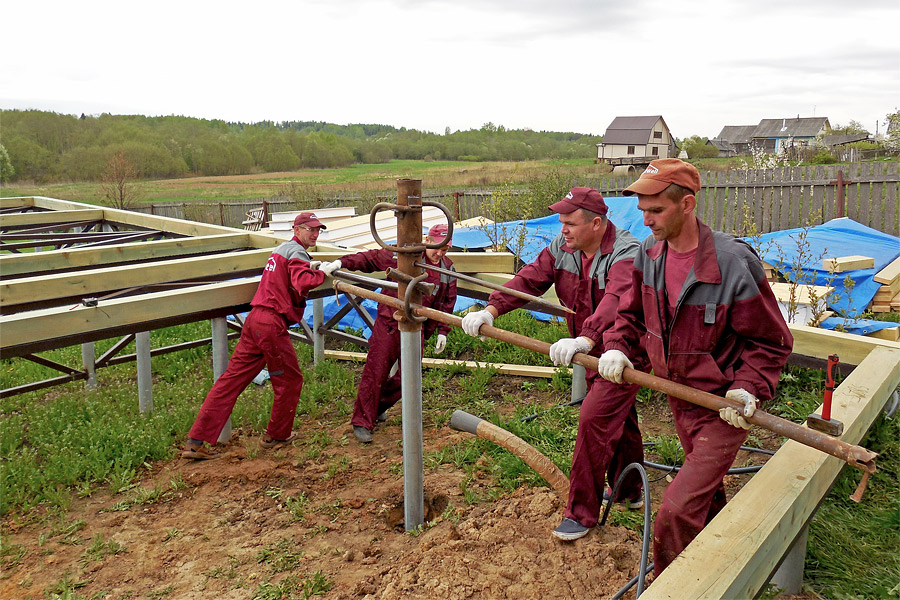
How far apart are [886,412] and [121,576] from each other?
439 cm

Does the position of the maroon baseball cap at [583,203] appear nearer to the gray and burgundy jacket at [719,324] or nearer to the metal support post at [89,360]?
the gray and burgundy jacket at [719,324]

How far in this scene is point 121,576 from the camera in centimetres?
328

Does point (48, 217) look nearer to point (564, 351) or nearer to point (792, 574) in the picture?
point (564, 351)

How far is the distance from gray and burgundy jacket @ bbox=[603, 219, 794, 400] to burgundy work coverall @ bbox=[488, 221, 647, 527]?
38cm

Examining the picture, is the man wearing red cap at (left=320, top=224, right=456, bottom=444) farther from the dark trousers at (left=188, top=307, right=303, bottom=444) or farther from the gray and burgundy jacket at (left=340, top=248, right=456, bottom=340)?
the dark trousers at (left=188, top=307, right=303, bottom=444)

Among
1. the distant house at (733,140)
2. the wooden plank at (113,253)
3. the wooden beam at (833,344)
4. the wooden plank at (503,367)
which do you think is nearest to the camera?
the wooden beam at (833,344)

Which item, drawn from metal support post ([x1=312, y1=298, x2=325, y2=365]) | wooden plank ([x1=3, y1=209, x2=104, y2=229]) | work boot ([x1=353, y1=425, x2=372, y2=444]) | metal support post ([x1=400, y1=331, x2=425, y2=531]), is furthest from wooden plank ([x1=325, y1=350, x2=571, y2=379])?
wooden plank ([x1=3, y1=209, x2=104, y2=229])

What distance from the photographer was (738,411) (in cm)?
217

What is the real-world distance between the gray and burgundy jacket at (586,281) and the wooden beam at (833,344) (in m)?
1.52

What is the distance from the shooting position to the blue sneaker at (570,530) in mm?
3053

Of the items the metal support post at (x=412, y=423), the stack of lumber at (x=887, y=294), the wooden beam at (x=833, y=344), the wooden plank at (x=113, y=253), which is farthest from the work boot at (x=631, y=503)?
the stack of lumber at (x=887, y=294)

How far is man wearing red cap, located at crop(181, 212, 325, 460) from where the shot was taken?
15.0 ft

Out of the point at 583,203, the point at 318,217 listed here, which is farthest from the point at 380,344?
the point at 318,217

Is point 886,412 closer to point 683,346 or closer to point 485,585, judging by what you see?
point 683,346
